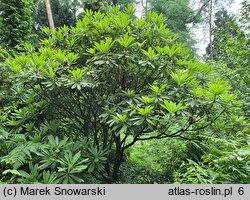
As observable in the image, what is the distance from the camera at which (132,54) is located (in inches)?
117


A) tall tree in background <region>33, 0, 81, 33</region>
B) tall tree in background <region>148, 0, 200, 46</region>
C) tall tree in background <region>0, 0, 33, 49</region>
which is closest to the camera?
tall tree in background <region>0, 0, 33, 49</region>

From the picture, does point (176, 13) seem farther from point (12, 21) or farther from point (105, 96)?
point (105, 96)

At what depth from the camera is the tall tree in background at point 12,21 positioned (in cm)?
816

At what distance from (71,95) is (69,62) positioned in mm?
462

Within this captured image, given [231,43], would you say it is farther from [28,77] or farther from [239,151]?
[28,77]

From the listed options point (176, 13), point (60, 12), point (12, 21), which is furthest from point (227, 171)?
point (176, 13)

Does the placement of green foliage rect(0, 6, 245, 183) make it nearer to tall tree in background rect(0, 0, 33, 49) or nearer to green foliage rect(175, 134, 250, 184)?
green foliage rect(175, 134, 250, 184)

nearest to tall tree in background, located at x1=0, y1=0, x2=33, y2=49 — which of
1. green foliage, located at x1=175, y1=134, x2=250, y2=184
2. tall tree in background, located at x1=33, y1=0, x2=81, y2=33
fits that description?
tall tree in background, located at x1=33, y1=0, x2=81, y2=33

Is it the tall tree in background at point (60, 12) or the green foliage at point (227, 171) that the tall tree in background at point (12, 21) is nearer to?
the tall tree in background at point (60, 12)

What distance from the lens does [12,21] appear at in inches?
325

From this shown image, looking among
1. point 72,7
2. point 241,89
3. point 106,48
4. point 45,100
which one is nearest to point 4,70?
point 45,100

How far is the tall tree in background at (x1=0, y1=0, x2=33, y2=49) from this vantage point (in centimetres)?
816

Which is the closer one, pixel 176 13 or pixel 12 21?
pixel 12 21

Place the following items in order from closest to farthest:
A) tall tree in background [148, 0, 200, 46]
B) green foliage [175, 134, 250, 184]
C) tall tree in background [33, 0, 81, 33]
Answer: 1. green foliage [175, 134, 250, 184]
2. tall tree in background [33, 0, 81, 33]
3. tall tree in background [148, 0, 200, 46]
